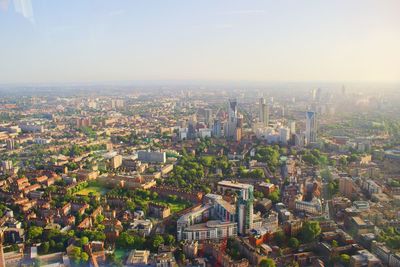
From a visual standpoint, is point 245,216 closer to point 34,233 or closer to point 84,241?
point 84,241

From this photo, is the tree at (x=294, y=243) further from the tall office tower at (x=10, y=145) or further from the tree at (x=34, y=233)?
the tall office tower at (x=10, y=145)

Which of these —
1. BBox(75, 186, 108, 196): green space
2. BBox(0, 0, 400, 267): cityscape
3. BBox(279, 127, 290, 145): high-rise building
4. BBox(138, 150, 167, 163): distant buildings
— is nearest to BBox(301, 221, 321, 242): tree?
BBox(0, 0, 400, 267): cityscape

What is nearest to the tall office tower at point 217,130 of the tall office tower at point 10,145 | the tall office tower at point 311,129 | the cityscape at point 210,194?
the cityscape at point 210,194

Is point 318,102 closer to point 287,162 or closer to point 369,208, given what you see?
point 287,162

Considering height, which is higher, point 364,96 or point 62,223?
point 364,96

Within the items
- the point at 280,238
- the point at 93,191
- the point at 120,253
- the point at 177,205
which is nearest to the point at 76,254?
the point at 120,253

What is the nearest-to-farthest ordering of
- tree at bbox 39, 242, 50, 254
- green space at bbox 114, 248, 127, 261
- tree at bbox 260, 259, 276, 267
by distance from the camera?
tree at bbox 260, 259, 276, 267
green space at bbox 114, 248, 127, 261
tree at bbox 39, 242, 50, 254

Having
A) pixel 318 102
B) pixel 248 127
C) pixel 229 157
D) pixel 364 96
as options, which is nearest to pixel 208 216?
pixel 229 157

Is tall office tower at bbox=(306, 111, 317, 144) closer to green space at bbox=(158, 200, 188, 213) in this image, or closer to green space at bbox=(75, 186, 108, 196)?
green space at bbox=(158, 200, 188, 213)
